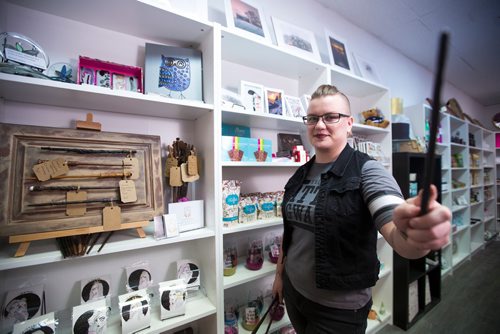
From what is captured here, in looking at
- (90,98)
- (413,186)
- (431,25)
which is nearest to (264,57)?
(90,98)

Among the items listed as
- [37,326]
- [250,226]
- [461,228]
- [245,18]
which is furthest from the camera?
[461,228]

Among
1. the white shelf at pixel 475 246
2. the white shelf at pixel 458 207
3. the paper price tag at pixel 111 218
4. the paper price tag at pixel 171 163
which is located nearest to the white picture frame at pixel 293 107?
the paper price tag at pixel 171 163

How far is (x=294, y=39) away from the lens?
1.57m

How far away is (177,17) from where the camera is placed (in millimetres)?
1033

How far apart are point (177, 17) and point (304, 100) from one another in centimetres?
96

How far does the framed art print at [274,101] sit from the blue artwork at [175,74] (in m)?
0.54

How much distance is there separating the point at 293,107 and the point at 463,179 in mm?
3833

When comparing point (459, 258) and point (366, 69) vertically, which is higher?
point (366, 69)

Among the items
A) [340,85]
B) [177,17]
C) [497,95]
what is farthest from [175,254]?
[497,95]

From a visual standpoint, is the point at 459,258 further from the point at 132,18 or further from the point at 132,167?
the point at 132,18

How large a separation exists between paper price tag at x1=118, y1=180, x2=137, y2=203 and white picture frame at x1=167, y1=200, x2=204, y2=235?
0.56 ft

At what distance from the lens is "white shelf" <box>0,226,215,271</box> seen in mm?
780

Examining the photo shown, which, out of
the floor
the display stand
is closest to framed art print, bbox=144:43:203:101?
the display stand

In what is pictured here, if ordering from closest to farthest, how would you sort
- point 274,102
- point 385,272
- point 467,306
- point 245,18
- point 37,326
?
point 37,326 < point 245,18 < point 274,102 < point 385,272 < point 467,306
